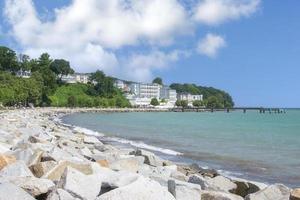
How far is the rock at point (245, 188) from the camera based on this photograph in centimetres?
1138

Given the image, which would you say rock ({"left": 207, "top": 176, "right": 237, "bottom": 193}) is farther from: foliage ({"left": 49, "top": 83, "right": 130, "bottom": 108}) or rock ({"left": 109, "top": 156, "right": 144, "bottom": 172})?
foliage ({"left": 49, "top": 83, "right": 130, "bottom": 108})

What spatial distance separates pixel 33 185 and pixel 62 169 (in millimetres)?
1345

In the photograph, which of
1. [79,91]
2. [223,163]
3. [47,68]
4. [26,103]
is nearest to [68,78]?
[79,91]

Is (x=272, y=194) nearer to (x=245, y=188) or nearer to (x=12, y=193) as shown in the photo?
(x=245, y=188)

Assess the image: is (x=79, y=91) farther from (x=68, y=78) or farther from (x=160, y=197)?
(x=160, y=197)

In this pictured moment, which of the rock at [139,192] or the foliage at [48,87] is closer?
the rock at [139,192]

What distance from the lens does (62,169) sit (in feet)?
28.1

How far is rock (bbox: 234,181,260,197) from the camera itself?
37.3 ft

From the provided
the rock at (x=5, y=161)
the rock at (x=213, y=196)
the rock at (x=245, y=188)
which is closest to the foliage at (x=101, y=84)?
the rock at (x=245, y=188)

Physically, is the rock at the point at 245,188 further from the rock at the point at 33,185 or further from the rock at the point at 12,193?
the rock at the point at 12,193

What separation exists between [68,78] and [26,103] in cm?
7880

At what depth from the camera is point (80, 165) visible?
8875 millimetres

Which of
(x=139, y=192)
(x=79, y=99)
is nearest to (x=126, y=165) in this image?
(x=139, y=192)

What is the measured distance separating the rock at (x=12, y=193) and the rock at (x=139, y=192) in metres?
0.97
